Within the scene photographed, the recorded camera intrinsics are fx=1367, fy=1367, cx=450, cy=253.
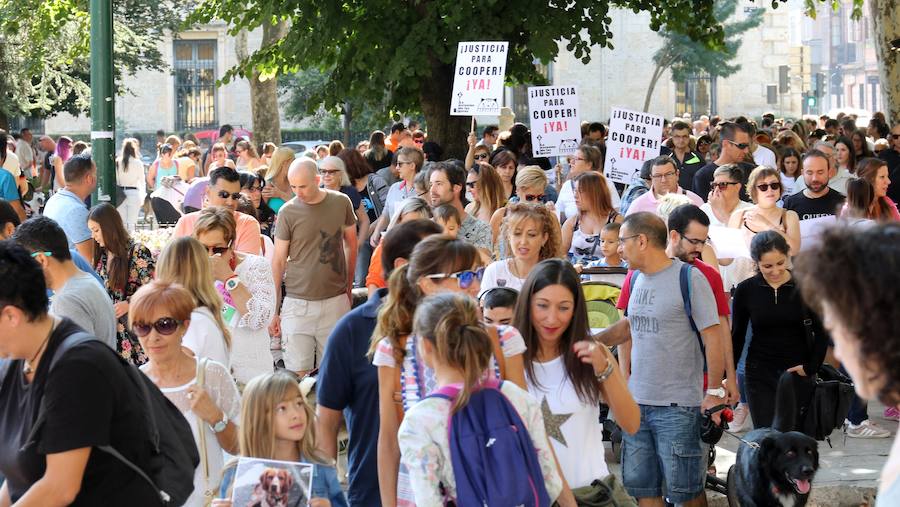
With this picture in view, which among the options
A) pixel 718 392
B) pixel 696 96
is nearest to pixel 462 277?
pixel 718 392

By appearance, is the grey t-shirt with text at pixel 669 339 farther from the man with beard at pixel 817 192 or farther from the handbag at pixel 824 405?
the man with beard at pixel 817 192

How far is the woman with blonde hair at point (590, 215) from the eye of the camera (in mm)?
8922

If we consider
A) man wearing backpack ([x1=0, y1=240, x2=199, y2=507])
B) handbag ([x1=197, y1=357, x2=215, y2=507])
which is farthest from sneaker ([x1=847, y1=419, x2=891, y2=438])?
man wearing backpack ([x1=0, y1=240, x2=199, y2=507])

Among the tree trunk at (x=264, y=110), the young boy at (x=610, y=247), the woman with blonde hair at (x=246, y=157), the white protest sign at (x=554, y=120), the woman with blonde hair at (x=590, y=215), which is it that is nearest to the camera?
the young boy at (x=610, y=247)

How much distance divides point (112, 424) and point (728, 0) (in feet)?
168

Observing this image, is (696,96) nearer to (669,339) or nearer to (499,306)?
(669,339)

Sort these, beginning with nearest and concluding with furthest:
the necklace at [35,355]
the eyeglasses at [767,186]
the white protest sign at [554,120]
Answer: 1. the necklace at [35,355]
2. the eyeglasses at [767,186]
3. the white protest sign at [554,120]

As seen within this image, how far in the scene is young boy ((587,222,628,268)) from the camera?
329 inches

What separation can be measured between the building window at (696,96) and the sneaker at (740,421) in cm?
4910

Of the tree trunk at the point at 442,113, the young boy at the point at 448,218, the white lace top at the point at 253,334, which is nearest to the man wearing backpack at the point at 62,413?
the white lace top at the point at 253,334

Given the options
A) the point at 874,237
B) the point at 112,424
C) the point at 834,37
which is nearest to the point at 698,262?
the point at 112,424

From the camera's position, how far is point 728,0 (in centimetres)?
5250

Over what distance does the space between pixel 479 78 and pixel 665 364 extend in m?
7.48

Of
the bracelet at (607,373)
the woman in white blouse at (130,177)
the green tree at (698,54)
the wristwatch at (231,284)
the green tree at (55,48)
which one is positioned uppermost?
the green tree at (698,54)
